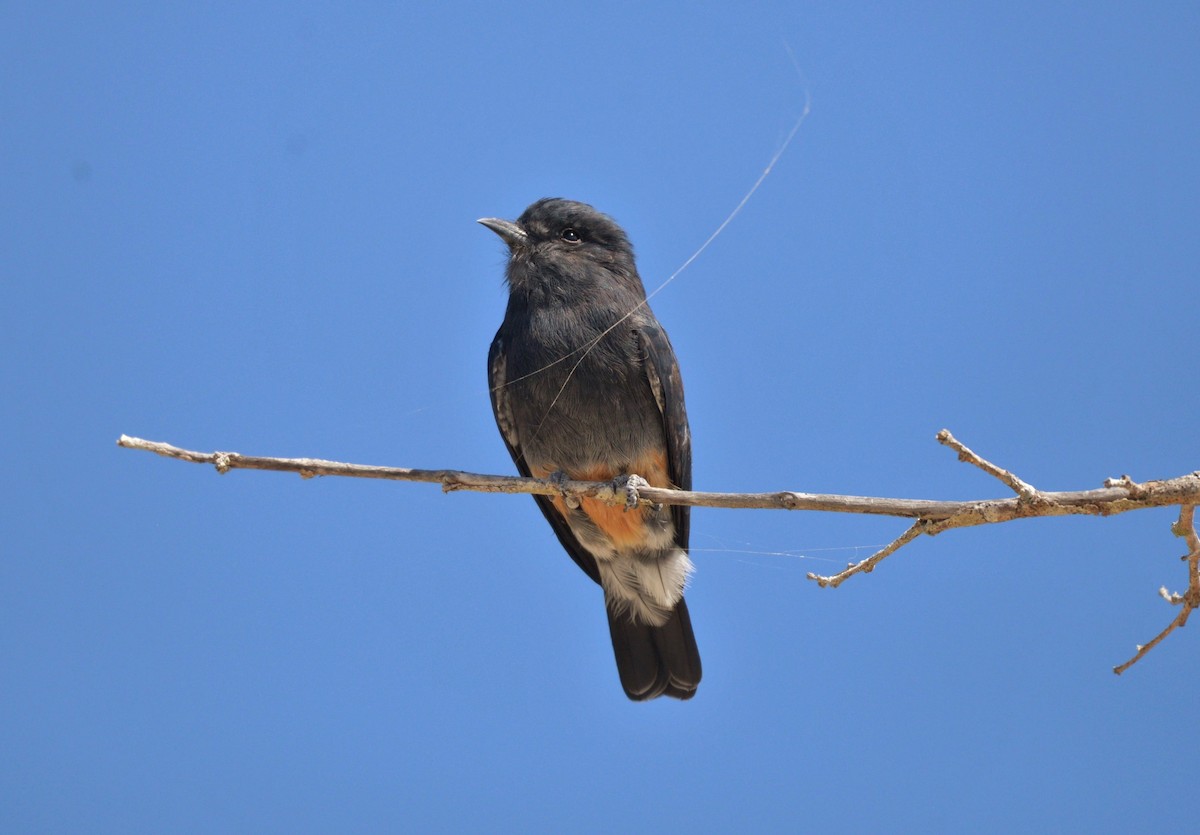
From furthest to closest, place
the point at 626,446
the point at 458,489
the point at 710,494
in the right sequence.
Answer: the point at 626,446 → the point at 458,489 → the point at 710,494

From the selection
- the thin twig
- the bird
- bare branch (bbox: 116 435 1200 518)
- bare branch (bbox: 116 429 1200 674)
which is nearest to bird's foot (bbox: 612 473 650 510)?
the bird

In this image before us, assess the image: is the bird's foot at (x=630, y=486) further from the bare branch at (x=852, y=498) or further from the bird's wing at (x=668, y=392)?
the bare branch at (x=852, y=498)

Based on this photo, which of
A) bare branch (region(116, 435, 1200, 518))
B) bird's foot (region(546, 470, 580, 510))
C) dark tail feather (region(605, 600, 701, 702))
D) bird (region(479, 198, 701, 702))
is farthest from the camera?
dark tail feather (region(605, 600, 701, 702))

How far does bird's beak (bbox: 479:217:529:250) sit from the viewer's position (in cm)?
694

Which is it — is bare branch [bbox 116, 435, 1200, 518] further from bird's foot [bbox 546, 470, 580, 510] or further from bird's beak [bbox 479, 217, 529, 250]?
bird's beak [bbox 479, 217, 529, 250]

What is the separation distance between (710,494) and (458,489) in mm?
1171

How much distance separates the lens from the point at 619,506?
643 centimetres

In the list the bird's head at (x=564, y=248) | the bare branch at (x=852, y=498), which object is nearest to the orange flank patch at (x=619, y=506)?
the bird's head at (x=564, y=248)

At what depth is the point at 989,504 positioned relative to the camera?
395cm

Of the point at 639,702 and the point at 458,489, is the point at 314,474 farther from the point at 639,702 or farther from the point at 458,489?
the point at 639,702

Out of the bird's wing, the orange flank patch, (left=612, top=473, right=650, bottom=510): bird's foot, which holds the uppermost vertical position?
the bird's wing

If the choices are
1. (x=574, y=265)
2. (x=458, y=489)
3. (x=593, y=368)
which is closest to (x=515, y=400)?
(x=593, y=368)

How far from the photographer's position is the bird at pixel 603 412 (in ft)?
20.5

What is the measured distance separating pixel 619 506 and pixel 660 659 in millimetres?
1179
